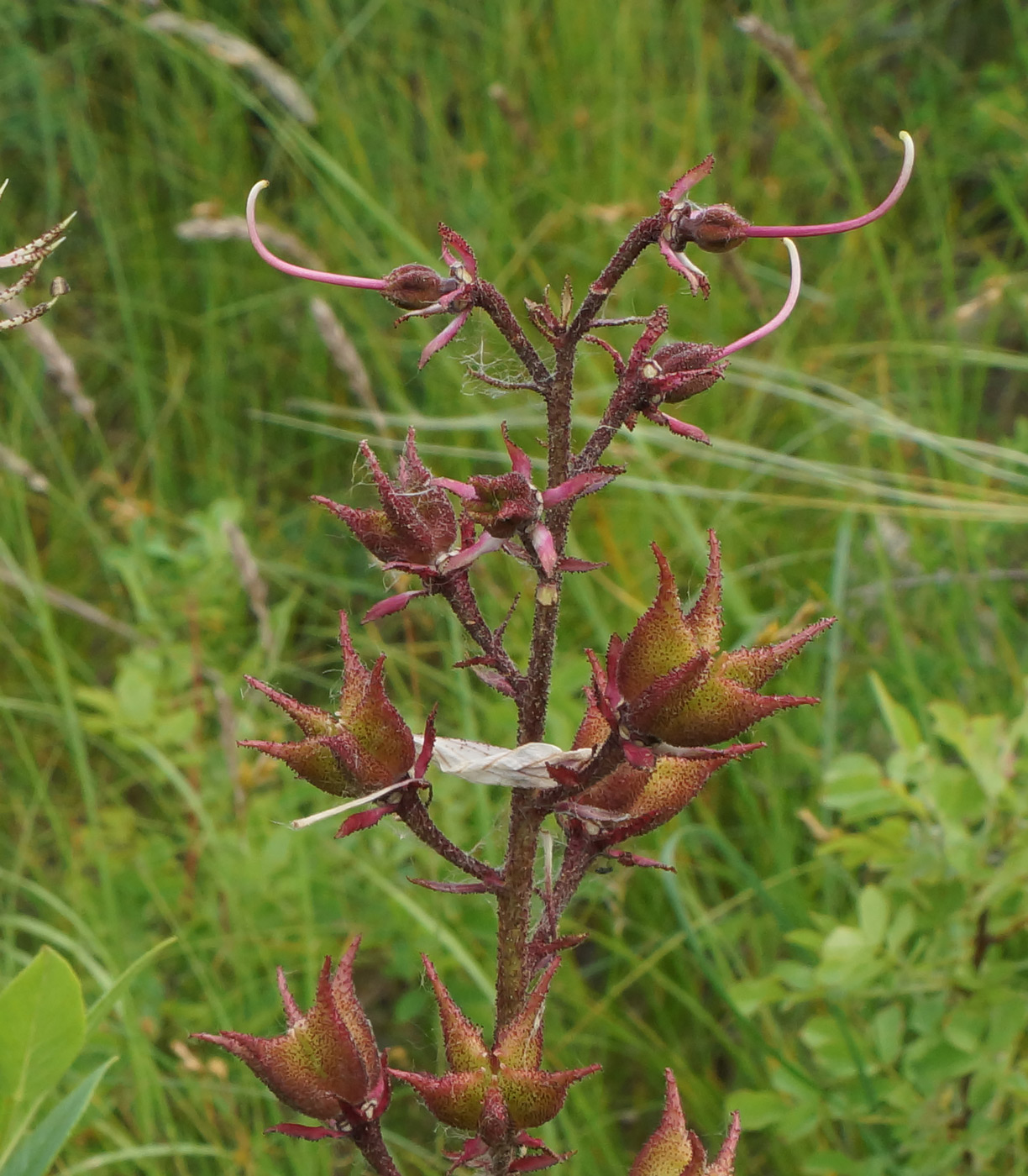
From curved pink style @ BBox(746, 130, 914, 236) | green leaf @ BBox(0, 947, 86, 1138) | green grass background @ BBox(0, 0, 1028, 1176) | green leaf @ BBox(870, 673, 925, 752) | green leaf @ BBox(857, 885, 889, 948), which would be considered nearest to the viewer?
curved pink style @ BBox(746, 130, 914, 236)

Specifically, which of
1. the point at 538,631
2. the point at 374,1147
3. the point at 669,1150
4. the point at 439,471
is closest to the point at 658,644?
the point at 538,631

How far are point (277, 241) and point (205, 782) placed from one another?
139 centimetres

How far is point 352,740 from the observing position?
1250 millimetres

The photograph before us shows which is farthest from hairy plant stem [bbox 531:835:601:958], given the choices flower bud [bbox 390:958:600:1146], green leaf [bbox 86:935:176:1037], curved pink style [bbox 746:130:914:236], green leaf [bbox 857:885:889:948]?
green leaf [bbox 857:885:889:948]

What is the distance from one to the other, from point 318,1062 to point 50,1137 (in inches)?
14.2

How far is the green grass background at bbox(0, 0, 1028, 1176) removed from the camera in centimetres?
280

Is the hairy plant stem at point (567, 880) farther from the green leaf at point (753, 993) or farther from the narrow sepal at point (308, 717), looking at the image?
the green leaf at point (753, 993)

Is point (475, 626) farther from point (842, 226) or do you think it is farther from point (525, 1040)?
point (842, 226)

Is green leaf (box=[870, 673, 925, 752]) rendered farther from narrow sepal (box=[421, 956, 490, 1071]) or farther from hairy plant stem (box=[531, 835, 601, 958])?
narrow sepal (box=[421, 956, 490, 1071])

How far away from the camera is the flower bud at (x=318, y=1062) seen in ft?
4.29

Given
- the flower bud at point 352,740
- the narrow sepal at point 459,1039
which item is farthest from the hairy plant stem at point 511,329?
the narrow sepal at point 459,1039

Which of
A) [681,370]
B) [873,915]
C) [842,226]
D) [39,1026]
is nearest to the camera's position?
[842,226]

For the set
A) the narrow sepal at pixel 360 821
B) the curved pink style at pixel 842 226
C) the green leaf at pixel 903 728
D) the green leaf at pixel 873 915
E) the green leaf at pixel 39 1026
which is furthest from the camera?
the green leaf at pixel 903 728

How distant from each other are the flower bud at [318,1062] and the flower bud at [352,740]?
0.57 ft
